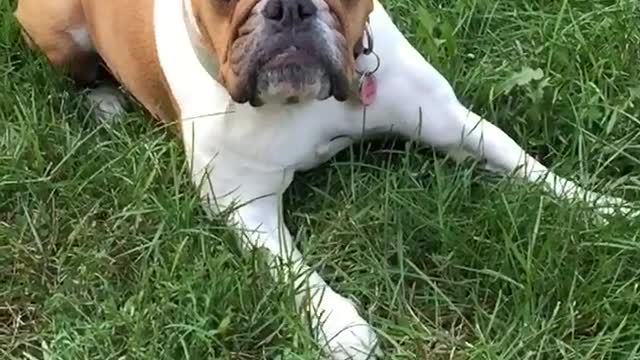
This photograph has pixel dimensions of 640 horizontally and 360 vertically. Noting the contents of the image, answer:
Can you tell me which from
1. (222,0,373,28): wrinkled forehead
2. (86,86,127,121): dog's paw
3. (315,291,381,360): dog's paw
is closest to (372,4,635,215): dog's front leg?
(222,0,373,28): wrinkled forehead

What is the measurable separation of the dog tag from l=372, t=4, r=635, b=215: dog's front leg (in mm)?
19

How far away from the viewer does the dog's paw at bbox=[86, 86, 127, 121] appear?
3.14m

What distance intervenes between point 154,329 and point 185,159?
0.48 m

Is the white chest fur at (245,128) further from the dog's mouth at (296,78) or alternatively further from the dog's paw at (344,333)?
the dog's paw at (344,333)

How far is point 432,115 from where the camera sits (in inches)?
110

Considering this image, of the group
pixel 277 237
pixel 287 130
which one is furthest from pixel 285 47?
pixel 277 237

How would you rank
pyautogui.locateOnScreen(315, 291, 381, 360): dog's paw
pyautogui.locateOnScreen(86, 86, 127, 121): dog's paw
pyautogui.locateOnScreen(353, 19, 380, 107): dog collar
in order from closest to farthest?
pyautogui.locateOnScreen(315, 291, 381, 360): dog's paw
pyautogui.locateOnScreen(353, 19, 380, 107): dog collar
pyautogui.locateOnScreen(86, 86, 127, 121): dog's paw

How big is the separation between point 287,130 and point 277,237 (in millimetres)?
201

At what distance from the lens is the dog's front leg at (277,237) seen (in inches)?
95.7

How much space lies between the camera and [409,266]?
2.57 meters

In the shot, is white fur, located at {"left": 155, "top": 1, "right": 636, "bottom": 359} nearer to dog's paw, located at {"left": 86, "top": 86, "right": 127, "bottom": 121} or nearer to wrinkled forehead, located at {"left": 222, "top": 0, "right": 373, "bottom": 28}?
wrinkled forehead, located at {"left": 222, "top": 0, "right": 373, "bottom": 28}

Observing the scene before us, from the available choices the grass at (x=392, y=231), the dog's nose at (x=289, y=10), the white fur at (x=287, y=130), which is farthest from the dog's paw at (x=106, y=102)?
the dog's nose at (x=289, y=10)

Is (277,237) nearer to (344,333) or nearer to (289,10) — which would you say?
(344,333)

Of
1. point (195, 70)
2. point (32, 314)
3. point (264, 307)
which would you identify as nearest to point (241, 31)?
point (195, 70)
